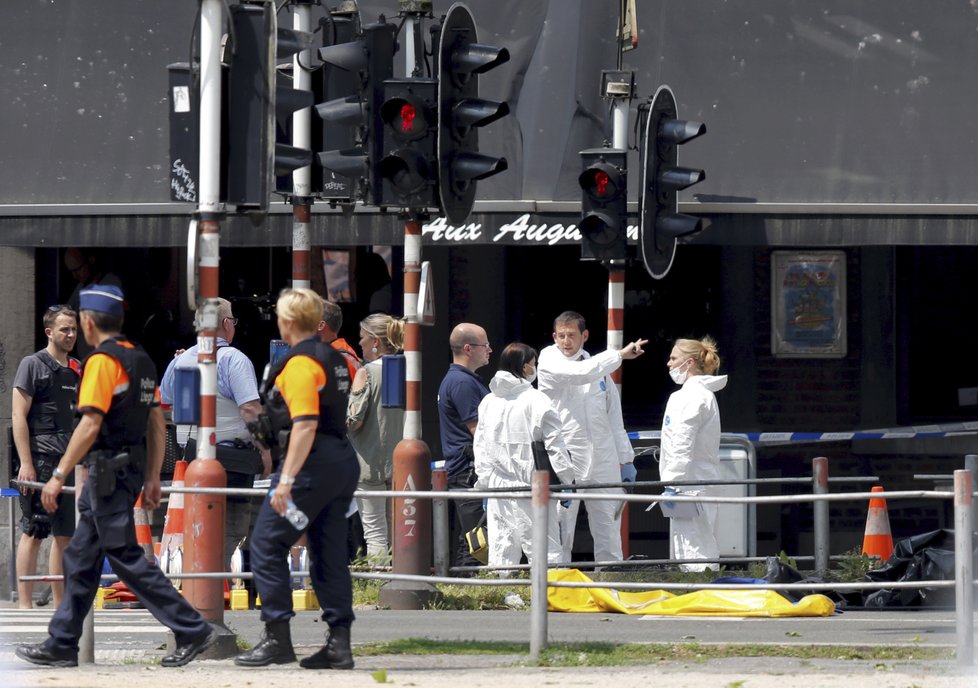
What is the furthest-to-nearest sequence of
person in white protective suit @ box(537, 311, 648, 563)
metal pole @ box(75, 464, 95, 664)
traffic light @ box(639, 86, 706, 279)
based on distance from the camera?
traffic light @ box(639, 86, 706, 279), person in white protective suit @ box(537, 311, 648, 563), metal pole @ box(75, 464, 95, 664)

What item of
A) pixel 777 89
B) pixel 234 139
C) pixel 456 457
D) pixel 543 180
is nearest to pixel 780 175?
pixel 777 89

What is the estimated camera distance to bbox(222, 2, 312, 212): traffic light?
8.97 m

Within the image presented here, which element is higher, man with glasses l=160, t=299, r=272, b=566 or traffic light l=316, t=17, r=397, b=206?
traffic light l=316, t=17, r=397, b=206

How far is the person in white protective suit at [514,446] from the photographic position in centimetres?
1179

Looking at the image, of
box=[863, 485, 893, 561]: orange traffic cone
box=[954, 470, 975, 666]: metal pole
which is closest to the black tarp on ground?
box=[863, 485, 893, 561]: orange traffic cone

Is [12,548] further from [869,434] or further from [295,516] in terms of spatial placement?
[869,434]

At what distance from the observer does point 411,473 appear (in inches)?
432

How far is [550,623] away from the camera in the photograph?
10.3m

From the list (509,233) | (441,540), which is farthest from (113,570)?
(509,233)

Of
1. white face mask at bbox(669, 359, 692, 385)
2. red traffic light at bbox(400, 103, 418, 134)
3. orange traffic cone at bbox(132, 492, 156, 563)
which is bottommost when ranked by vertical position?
orange traffic cone at bbox(132, 492, 156, 563)

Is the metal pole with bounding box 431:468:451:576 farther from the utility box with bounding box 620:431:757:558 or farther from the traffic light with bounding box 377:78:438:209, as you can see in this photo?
the utility box with bounding box 620:431:757:558

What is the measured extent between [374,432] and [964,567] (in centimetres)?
507

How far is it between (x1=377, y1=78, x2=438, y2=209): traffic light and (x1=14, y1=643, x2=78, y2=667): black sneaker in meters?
3.57

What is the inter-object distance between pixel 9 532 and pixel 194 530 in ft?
17.8
